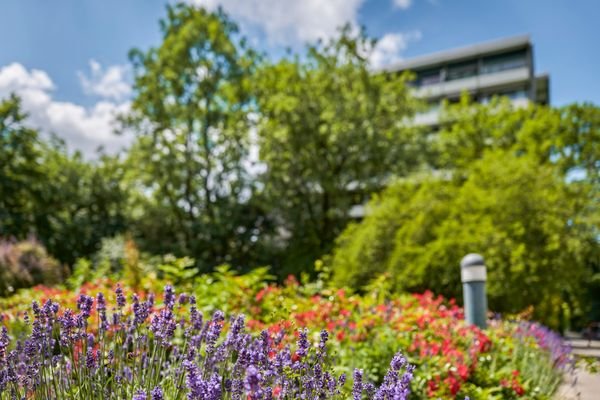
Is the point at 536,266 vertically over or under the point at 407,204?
under

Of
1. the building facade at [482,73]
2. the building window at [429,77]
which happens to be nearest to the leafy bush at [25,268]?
the building facade at [482,73]

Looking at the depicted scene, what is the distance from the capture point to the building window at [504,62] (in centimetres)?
3253

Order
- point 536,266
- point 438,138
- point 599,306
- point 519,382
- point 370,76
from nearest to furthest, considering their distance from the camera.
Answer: point 519,382
point 536,266
point 370,76
point 438,138
point 599,306

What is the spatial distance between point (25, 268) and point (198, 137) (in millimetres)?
8549

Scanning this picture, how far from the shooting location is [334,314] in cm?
570

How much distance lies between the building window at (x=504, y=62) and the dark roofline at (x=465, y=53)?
44 cm

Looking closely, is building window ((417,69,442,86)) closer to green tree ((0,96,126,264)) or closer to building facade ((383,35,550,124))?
building facade ((383,35,550,124))

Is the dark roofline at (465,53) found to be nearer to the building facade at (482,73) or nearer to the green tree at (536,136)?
the building facade at (482,73)

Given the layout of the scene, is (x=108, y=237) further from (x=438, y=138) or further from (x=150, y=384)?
(x=150, y=384)

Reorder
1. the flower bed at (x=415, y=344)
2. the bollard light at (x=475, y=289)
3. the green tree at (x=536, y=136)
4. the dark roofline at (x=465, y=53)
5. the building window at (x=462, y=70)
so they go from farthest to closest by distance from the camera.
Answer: the building window at (x=462, y=70)
the dark roofline at (x=465, y=53)
the green tree at (x=536, y=136)
the bollard light at (x=475, y=289)
the flower bed at (x=415, y=344)

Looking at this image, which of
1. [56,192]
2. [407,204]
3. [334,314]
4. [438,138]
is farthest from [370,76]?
[334,314]

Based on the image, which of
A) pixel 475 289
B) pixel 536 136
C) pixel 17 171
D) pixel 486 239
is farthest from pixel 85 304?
pixel 536 136

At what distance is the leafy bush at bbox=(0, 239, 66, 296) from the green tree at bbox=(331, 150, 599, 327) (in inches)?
243

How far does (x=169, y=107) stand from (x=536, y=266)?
12.6 meters
